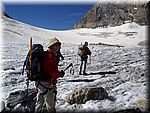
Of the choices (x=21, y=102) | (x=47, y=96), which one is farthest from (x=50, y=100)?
(x=21, y=102)

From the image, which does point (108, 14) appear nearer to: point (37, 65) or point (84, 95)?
point (84, 95)

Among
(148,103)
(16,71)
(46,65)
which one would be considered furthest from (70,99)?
(16,71)

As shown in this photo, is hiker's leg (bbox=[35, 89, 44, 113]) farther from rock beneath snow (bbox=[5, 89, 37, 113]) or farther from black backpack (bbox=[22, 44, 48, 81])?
rock beneath snow (bbox=[5, 89, 37, 113])

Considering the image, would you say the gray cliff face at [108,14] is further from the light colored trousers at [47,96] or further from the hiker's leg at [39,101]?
the light colored trousers at [47,96]

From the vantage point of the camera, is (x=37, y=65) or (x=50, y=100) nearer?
(x=37, y=65)

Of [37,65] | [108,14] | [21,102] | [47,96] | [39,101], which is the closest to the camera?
[37,65]

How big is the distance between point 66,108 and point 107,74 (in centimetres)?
407

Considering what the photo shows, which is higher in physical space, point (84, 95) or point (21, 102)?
point (84, 95)

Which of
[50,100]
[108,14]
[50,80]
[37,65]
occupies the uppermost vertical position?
[108,14]

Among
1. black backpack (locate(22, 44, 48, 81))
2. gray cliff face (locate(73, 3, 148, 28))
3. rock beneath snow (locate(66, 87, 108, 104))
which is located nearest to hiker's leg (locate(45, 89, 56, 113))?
black backpack (locate(22, 44, 48, 81))

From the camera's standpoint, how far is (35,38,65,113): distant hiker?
6.09m

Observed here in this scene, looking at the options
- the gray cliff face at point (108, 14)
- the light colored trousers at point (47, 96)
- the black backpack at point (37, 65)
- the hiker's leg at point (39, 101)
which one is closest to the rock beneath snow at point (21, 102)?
the hiker's leg at point (39, 101)

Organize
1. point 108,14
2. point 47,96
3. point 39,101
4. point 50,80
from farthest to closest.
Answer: point 108,14 → point 39,101 → point 47,96 → point 50,80

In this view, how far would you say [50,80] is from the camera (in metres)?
6.28
